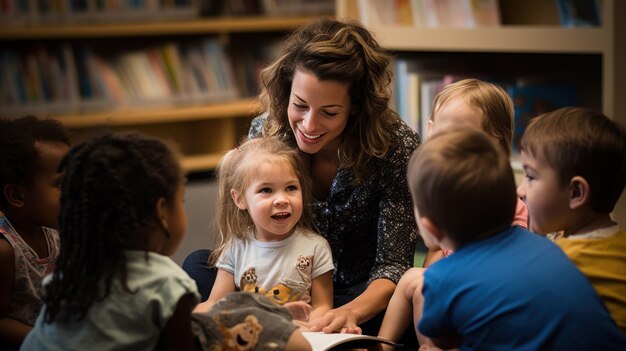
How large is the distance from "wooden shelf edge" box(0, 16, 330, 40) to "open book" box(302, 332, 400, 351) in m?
2.58

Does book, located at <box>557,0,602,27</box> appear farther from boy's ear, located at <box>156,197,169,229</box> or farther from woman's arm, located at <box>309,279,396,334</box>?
boy's ear, located at <box>156,197,169,229</box>

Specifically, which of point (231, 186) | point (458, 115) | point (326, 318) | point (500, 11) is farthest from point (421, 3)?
point (326, 318)

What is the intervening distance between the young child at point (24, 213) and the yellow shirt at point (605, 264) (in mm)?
1055

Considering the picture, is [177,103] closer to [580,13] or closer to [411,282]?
[580,13]

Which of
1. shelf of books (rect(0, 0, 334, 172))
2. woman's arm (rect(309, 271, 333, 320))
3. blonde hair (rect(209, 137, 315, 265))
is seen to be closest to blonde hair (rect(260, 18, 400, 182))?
blonde hair (rect(209, 137, 315, 265))

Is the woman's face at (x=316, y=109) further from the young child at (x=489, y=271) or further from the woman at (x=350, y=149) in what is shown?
the young child at (x=489, y=271)

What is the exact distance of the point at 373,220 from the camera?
2119 mm

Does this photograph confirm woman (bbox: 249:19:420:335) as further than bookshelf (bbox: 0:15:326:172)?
No

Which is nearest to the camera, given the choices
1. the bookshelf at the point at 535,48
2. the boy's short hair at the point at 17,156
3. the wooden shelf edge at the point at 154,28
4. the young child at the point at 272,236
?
the boy's short hair at the point at 17,156

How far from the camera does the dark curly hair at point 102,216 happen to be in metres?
1.44

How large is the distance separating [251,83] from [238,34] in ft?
0.98

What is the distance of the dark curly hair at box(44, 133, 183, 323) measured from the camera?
1.44 metres

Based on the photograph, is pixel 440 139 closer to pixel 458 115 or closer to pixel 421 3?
pixel 458 115

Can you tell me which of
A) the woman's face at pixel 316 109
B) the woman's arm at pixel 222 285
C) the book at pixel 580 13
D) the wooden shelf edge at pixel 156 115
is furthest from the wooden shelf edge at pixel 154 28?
the woman's arm at pixel 222 285
